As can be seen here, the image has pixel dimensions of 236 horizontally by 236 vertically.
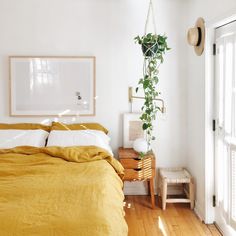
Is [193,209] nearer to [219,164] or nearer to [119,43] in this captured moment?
[219,164]

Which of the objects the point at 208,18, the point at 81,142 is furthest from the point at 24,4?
the point at 208,18

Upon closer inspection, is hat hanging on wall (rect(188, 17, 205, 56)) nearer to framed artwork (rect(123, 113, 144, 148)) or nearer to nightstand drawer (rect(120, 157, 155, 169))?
framed artwork (rect(123, 113, 144, 148))

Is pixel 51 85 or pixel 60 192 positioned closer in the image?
pixel 60 192

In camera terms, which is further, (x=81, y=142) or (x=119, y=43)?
(x=119, y=43)

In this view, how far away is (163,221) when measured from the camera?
3.29m

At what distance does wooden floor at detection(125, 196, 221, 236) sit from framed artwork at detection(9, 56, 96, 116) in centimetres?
131

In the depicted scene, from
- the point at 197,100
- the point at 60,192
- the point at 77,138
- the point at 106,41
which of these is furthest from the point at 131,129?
the point at 60,192

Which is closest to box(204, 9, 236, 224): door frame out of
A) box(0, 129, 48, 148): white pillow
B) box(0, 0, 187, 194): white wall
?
box(0, 0, 187, 194): white wall

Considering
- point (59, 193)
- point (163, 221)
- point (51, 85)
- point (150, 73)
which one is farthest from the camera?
point (51, 85)

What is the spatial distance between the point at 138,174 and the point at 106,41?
1.63m

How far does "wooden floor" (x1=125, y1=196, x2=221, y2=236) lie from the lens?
304cm

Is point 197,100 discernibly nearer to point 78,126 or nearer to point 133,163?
point 133,163

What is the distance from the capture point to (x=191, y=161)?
382cm

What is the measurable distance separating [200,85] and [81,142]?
1384 mm
